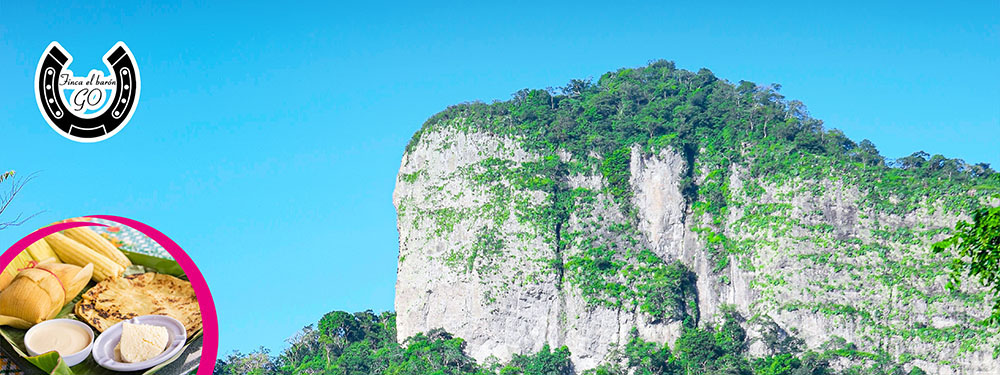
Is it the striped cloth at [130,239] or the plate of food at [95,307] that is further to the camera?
the striped cloth at [130,239]

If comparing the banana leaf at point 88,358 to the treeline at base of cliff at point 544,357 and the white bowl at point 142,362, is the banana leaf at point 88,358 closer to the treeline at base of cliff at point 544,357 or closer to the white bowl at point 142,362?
the white bowl at point 142,362

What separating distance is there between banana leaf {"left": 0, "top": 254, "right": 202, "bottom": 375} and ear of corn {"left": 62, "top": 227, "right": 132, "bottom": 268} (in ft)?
0.08

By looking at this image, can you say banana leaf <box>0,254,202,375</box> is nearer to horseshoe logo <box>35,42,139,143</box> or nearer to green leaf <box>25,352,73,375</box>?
green leaf <box>25,352,73,375</box>

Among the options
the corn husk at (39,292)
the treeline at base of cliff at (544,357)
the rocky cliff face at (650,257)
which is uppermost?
the rocky cliff face at (650,257)

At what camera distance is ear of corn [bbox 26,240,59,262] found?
3.33 m

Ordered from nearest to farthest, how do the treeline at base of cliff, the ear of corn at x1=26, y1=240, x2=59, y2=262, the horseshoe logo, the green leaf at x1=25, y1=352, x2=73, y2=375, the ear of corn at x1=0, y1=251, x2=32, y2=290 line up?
1. the green leaf at x1=25, y1=352, x2=73, y2=375
2. the ear of corn at x1=0, y1=251, x2=32, y2=290
3. the ear of corn at x1=26, y1=240, x2=59, y2=262
4. the horseshoe logo
5. the treeline at base of cliff

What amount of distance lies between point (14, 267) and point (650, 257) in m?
42.9

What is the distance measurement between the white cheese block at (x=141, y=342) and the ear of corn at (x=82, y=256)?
8.5 inches

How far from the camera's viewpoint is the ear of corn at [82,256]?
3377mm

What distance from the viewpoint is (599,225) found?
4634 cm

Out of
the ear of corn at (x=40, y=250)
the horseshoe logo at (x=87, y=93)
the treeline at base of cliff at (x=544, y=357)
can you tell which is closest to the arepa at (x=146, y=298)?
the ear of corn at (x=40, y=250)

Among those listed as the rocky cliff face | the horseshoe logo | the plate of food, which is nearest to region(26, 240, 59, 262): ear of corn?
the plate of food

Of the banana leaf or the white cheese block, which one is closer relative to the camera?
the banana leaf

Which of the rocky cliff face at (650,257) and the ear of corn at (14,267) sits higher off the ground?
the rocky cliff face at (650,257)
